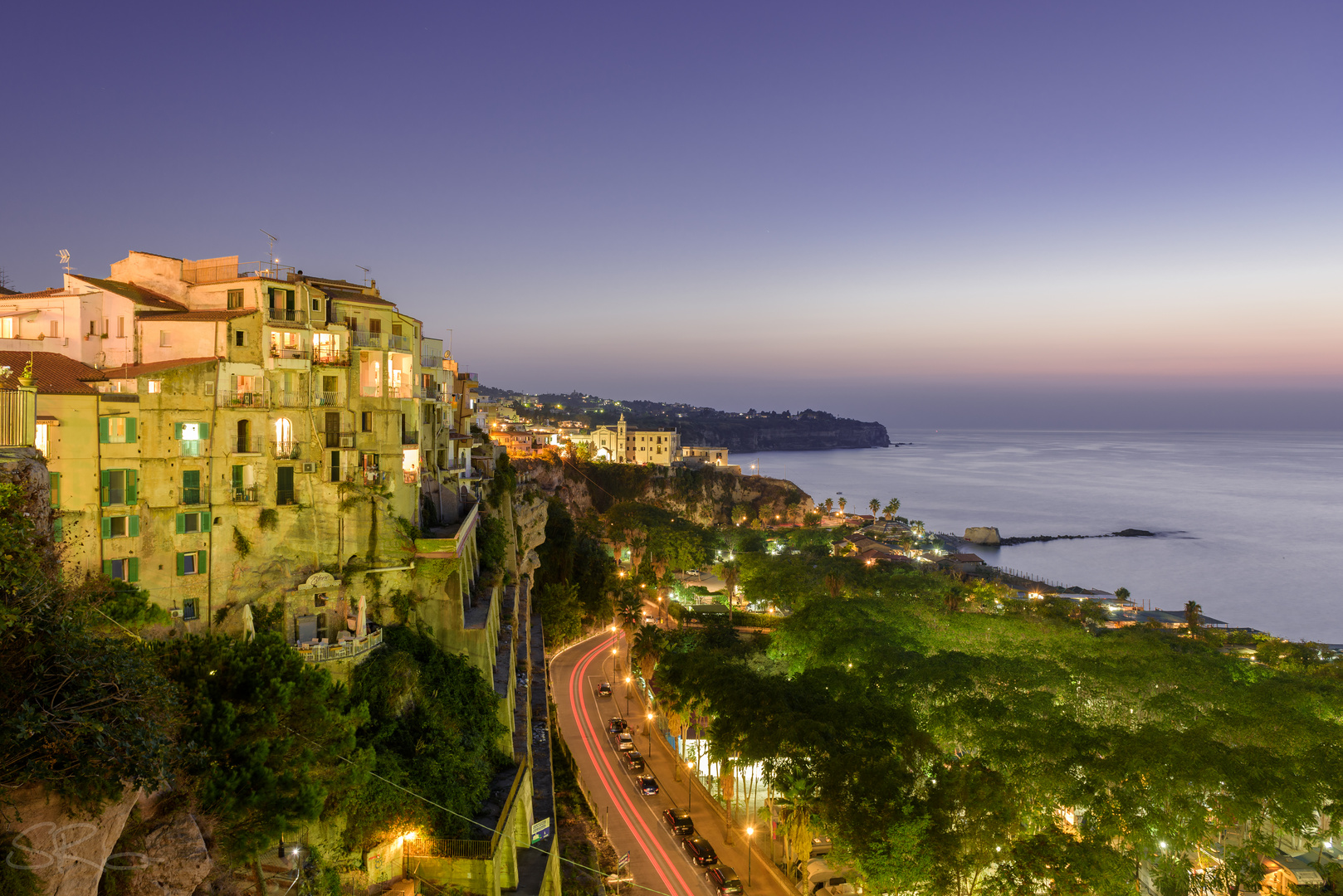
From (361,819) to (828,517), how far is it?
100 meters

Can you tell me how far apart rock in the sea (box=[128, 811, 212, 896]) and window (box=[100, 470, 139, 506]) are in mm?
10432

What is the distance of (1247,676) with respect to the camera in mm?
30141

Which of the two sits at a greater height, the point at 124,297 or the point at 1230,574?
the point at 124,297

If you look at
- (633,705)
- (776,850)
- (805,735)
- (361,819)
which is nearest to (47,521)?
(361,819)

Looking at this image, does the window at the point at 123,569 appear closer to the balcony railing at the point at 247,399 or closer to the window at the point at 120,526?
the window at the point at 120,526

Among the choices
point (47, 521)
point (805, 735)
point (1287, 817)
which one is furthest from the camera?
point (805, 735)

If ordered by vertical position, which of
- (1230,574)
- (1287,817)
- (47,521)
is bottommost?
(1230,574)

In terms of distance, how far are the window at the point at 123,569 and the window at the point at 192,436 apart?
3.09 metres

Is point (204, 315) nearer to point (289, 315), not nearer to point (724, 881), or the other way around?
point (289, 315)

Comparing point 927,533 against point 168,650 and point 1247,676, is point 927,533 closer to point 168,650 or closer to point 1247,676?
point 1247,676

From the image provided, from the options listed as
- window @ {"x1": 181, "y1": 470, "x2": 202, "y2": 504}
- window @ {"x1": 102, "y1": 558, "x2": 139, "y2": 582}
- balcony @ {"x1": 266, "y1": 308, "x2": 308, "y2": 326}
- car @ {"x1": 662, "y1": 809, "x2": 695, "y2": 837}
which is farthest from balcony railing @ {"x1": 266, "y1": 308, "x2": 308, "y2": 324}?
car @ {"x1": 662, "y1": 809, "x2": 695, "y2": 837}

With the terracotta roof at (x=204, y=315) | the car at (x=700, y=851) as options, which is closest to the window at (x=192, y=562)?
the terracotta roof at (x=204, y=315)

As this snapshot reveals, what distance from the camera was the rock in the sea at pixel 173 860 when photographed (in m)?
11.3

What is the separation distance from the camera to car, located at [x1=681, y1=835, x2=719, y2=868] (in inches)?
965
